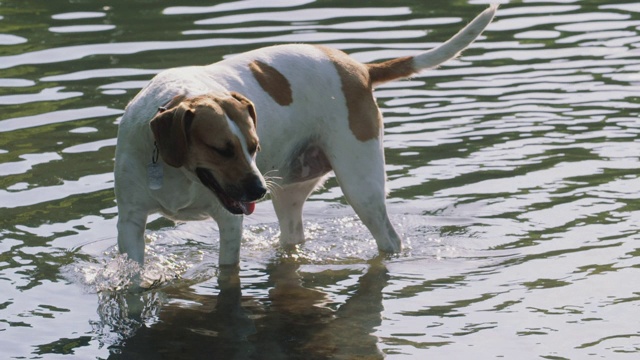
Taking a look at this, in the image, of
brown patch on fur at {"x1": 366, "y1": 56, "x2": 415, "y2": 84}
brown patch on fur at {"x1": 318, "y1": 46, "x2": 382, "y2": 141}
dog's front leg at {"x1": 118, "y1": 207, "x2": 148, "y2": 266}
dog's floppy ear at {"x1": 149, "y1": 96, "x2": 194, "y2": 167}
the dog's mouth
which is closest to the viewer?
dog's floppy ear at {"x1": 149, "y1": 96, "x2": 194, "y2": 167}

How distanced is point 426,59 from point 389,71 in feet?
1.00

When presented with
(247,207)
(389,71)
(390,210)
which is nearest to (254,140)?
(247,207)

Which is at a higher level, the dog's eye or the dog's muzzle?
the dog's eye

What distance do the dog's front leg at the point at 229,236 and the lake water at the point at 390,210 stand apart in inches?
9.5

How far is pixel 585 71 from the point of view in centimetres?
1233

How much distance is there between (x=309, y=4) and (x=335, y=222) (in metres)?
6.01

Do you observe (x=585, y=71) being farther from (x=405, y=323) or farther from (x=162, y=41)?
(x=405, y=323)

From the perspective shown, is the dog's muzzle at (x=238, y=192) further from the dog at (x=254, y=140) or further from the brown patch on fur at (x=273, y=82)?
the brown patch on fur at (x=273, y=82)

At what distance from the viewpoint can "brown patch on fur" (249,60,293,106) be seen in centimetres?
787

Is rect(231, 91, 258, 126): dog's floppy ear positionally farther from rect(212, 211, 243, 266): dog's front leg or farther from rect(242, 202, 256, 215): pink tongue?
rect(212, 211, 243, 266): dog's front leg


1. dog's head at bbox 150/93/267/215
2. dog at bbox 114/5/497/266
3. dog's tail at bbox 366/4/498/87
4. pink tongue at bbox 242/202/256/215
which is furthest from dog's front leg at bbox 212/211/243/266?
dog's tail at bbox 366/4/498/87

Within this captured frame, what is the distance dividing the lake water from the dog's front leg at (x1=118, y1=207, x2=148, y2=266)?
0.57 ft

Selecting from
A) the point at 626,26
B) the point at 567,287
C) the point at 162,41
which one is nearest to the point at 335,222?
the point at 567,287

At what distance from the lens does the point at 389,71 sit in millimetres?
8359
